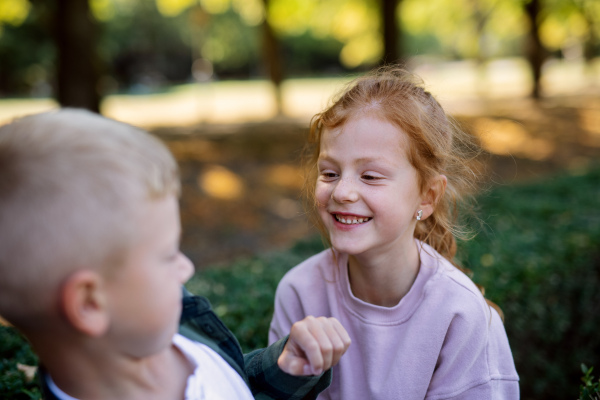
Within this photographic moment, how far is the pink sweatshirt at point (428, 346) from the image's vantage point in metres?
1.86

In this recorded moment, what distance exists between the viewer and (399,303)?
6.44 ft

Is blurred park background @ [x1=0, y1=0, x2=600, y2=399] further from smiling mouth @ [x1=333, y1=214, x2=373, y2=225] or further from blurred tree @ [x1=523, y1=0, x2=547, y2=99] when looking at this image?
smiling mouth @ [x1=333, y1=214, x2=373, y2=225]

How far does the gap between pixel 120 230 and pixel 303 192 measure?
148 cm

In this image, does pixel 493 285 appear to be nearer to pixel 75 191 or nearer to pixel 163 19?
pixel 75 191

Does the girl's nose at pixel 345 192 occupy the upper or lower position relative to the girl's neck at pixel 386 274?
upper

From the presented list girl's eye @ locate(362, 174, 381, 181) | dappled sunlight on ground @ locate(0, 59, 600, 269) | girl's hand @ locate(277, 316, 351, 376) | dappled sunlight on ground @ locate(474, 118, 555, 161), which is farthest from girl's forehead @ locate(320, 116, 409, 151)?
dappled sunlight on ground @ locate(474, 118, 555, 161)

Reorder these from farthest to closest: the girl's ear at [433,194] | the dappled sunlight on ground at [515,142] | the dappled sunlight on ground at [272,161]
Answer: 1. the dappled sunlight on ground at [515,142]
2. the dappled sunlight on ground at [272,161]
3. the girl's ear at [433,194]

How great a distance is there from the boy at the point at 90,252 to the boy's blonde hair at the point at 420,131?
1.07 m

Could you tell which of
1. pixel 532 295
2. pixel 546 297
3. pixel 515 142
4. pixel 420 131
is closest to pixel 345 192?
pixel 420 131

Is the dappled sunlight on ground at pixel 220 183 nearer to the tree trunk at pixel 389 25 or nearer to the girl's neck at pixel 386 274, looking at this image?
the tree trunk at pixel 389 25

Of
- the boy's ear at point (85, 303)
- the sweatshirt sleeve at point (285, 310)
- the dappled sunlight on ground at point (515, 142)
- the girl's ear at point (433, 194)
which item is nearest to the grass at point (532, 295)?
the sweatshirt sleeve at point (285, 310)

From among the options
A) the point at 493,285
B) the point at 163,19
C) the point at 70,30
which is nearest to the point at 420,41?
the point at 163,19

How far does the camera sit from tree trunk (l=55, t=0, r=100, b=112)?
896 cm

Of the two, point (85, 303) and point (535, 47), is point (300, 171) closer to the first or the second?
point (85, 303)
